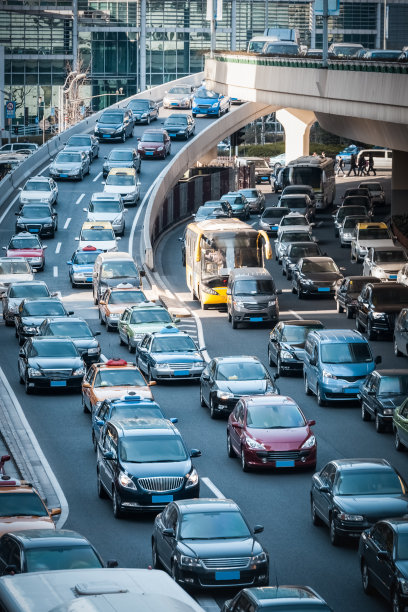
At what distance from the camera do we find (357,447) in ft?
96.4

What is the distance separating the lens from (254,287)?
4447 centimetres

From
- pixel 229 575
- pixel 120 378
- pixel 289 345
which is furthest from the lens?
pixel 289 345

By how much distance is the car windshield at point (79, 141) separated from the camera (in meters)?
78.1

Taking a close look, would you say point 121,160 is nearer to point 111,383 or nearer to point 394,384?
point 111,383

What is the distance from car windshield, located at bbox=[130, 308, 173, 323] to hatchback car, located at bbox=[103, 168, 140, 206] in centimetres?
2595

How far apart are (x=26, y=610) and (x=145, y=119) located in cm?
7926

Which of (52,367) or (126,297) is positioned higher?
(52,367)

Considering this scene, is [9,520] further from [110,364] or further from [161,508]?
[110,364]

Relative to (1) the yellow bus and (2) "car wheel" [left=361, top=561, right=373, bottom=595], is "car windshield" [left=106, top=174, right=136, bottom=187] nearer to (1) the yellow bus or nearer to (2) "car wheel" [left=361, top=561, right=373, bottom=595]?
(1) the yellow bus

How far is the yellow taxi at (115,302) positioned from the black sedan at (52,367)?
784 centimetres

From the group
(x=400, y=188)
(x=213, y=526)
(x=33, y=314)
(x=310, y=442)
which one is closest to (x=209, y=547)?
(x=213, y=526)

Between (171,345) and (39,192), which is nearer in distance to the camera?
(171,345)

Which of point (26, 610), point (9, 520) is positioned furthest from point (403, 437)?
point (26, 610)

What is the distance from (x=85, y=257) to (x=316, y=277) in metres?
8.78
